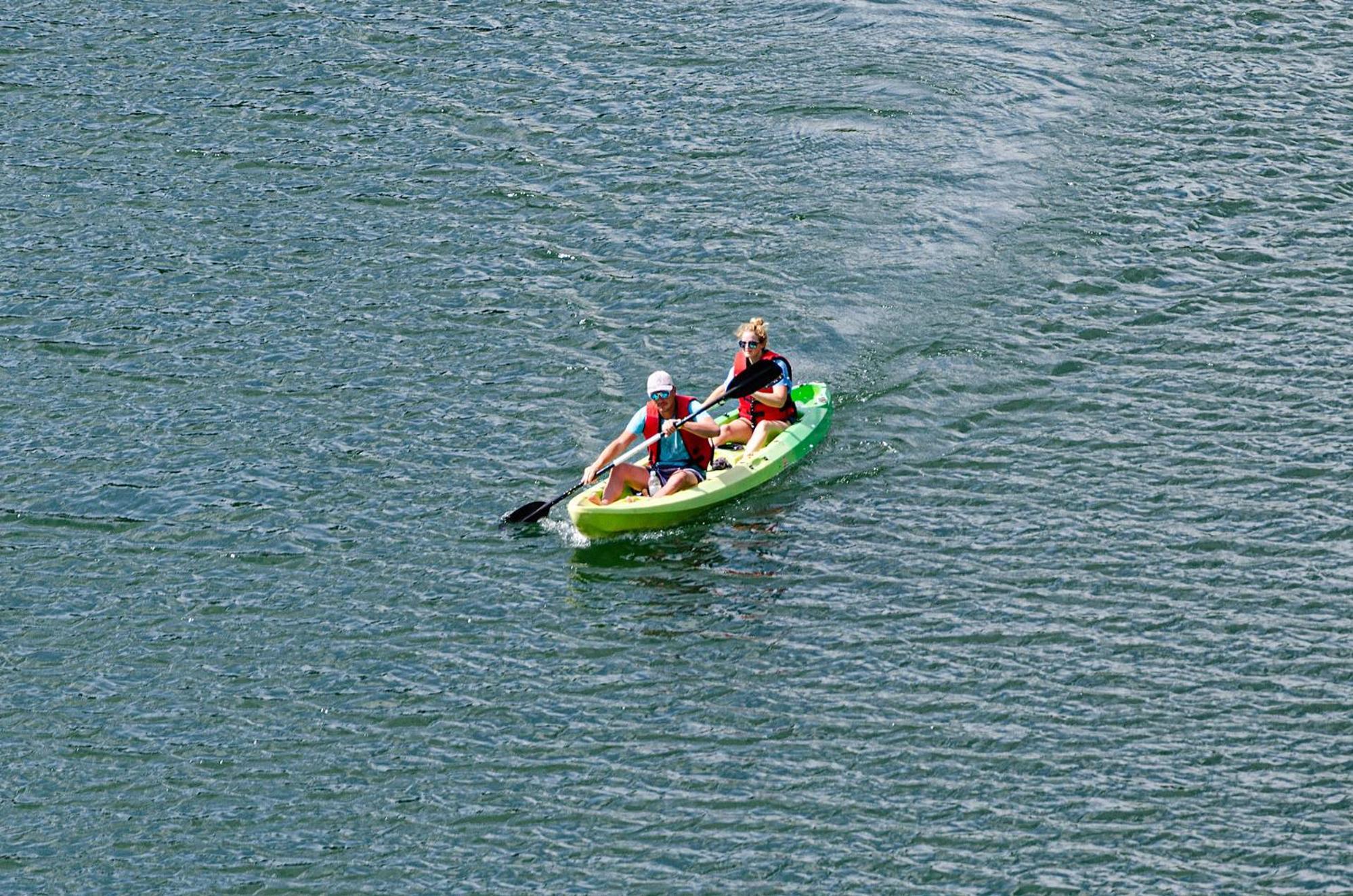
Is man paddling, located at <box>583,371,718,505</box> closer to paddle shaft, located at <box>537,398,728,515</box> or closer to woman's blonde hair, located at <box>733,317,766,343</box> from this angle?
paddle shaft, located at <box>537,398,728,515</box>

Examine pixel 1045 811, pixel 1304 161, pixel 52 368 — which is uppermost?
pixel 1304 161

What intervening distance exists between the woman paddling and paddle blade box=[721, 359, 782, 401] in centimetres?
6

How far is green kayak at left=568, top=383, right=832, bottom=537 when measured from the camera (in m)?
17.8

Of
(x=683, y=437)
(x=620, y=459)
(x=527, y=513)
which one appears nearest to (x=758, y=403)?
(x=683, y=437)

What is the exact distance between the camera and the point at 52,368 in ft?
69.1

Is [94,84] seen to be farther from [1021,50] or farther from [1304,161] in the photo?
[1304,161]

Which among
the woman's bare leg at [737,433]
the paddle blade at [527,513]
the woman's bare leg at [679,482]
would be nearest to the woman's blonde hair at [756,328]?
the woman's bare leg at [737,433]

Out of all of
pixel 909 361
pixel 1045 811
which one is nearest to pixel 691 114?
pixel 909 361

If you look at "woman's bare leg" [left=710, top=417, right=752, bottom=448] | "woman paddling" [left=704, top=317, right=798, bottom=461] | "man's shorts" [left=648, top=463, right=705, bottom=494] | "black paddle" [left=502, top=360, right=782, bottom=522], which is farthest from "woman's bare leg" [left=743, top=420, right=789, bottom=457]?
"man's shorts" [left=648, top=463, right=705, bottom=494]

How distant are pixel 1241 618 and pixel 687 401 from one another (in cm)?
594

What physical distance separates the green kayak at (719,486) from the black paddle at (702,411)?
242 millimetres

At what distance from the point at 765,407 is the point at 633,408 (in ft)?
5.42

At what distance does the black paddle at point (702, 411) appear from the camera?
59.1ft

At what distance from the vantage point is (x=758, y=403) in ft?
63.2
